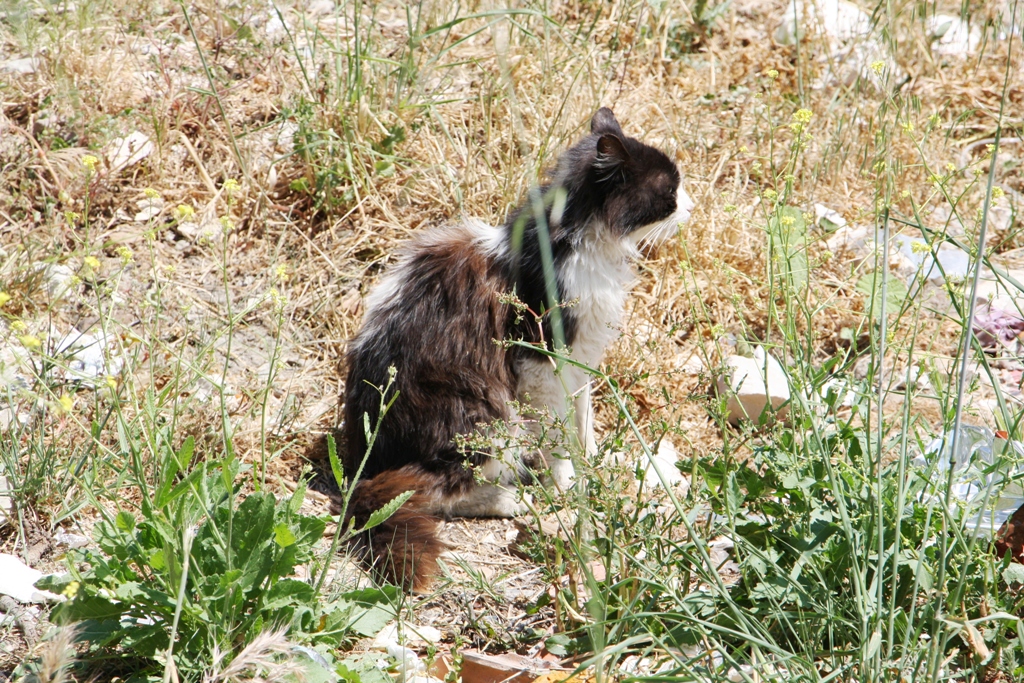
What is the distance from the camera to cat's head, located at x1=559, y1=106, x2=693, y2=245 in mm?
2988

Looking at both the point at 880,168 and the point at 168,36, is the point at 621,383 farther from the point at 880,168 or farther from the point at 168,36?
the point at 168,36

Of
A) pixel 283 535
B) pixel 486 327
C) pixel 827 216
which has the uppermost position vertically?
pixel 827 216

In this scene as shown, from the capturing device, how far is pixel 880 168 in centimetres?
245

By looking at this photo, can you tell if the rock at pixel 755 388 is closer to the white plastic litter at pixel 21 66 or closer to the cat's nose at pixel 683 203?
the cat's nose at pixel 683 203

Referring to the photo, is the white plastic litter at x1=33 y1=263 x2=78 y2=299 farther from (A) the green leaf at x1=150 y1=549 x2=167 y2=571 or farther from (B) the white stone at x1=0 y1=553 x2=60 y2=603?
(A) the green leaf at x1=150 y1=549 x2=167 y2=571

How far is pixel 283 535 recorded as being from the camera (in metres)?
1.97

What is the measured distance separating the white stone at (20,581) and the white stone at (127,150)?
197cm

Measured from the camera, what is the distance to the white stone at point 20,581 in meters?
2.27

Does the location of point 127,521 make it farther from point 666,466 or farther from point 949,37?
point 949,37

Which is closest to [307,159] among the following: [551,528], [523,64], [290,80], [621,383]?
[290,80]

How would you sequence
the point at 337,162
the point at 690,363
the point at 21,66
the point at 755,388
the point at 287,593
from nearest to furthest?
1. the point at 287,593
2. the point at 755,388
3. the point at 690,363
4. the point at 337,162
5. the point at 21,66

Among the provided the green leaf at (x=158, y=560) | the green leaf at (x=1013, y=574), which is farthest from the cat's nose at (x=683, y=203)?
the green leaf at (x=158, y=560)

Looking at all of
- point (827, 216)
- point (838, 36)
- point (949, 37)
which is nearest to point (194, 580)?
point (827, 216)

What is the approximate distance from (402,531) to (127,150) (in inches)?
91.8
